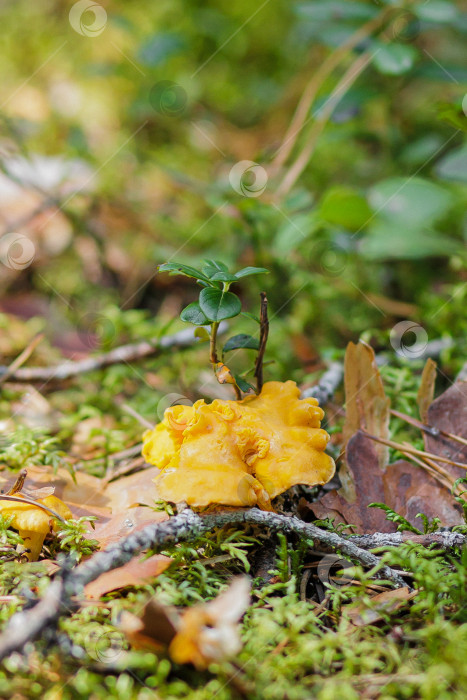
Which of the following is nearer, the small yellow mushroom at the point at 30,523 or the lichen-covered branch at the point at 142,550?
the lichen-covered branch at the point at 142,550

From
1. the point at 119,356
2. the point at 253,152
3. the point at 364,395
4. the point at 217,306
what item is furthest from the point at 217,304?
the point at 253,152

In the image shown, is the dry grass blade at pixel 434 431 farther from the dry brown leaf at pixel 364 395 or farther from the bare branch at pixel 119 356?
the bare branch at pixel 119 356

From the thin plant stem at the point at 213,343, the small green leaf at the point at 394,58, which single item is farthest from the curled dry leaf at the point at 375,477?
the small green leaf at the point at 394,58

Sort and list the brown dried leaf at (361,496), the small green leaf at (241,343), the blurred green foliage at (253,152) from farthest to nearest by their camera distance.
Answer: the blurred green foliage at (253,152) < the small green leaf at (241,343) < the brown dried leaf at (361,496)

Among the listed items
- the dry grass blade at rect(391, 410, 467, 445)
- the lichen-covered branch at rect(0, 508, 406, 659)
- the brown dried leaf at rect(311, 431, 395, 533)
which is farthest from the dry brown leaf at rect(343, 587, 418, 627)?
the dry grass blade at rect(391, 410, 467, 445)

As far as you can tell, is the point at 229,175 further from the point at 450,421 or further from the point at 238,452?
the point at 238,452

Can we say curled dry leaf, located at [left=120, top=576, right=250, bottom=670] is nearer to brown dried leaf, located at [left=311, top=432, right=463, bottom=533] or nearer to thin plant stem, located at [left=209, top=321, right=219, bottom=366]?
brown dried leaf, located at [left=311, top=432, right=463, bottom=533]

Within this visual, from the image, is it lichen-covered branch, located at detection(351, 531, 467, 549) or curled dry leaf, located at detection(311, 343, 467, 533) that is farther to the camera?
curled dry leaf, located at detection(311, 343, 467, 533)
